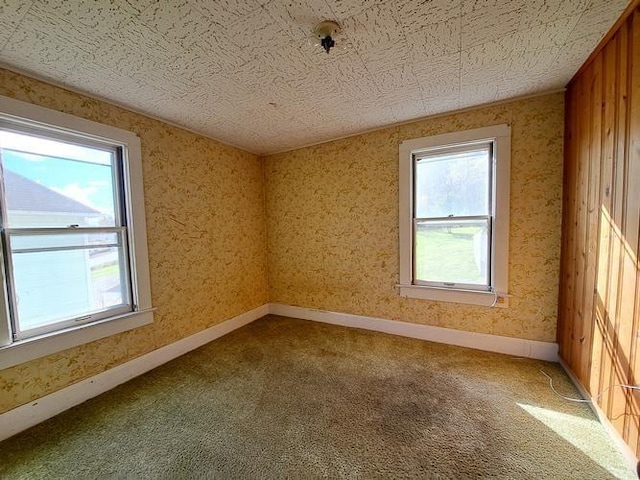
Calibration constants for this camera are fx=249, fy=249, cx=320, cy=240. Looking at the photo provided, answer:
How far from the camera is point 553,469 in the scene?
1260 millimetres

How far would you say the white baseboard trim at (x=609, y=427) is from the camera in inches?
49.6

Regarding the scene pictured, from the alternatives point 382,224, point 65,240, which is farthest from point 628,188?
point 65,240

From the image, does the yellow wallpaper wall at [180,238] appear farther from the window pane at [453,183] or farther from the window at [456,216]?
the window pane at [453,183]

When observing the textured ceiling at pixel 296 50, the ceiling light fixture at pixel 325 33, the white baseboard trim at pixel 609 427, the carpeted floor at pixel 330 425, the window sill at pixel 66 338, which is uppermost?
the textured ceiling at pixel 296 50

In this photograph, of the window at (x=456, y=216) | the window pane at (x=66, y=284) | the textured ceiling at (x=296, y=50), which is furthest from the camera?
the window at (x=456, y=216)

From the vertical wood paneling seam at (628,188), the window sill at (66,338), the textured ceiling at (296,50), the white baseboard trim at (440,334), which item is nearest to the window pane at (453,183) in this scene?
the textured ceiling at (296,50)

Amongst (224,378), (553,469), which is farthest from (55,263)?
(553,469)

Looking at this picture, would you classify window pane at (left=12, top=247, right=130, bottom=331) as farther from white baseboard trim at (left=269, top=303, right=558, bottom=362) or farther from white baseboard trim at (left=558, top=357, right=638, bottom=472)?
white baseboard trim at (left=558, top=357, right=638, bottom=472)

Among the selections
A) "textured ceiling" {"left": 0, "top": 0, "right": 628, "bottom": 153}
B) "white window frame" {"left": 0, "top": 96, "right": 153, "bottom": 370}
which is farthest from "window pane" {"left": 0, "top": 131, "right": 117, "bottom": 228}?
Result: "textured ceiling" {"left": 0, "top": 0, "right": 628, "bottom": 153}

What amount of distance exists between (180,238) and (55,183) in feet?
3.25

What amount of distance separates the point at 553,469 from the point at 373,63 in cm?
250

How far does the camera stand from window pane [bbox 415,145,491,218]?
2.44m

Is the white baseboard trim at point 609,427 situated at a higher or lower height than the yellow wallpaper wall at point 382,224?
lower

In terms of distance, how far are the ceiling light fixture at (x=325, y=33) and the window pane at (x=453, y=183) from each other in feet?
5.54
